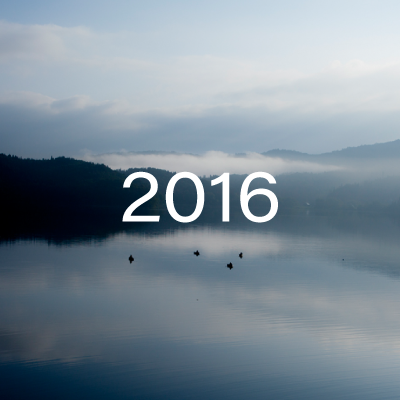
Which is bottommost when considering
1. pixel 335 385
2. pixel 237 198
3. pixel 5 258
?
pixel 335 385

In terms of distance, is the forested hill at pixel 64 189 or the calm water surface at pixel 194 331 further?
the forested hill at pixel 64 189

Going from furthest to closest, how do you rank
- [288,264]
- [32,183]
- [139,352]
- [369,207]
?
[369,207], [32,183], [288,264], [139,352]

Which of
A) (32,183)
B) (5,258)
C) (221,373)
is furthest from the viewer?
(32,183)

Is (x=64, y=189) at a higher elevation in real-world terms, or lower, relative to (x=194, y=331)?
higher

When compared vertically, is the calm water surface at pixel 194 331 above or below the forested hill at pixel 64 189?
below

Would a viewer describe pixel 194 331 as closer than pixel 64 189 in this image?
Yes

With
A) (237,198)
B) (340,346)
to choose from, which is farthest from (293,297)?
(237,198)

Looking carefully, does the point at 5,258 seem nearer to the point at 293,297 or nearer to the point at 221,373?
the point at 293,297

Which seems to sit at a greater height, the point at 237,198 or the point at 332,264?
the point at 237,198
